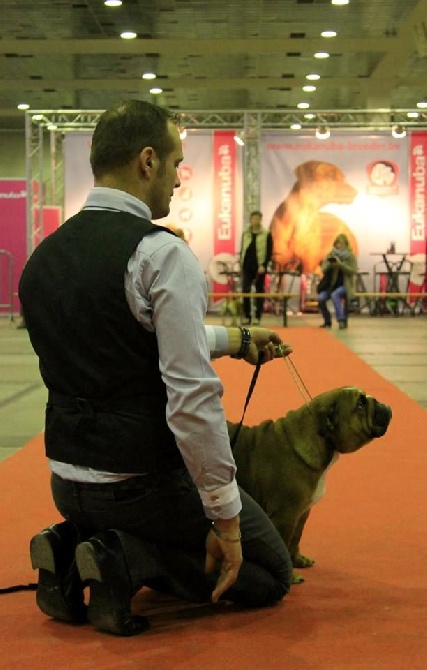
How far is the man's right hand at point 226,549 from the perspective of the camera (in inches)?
87.3

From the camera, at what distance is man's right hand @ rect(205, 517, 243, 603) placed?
7.27ft

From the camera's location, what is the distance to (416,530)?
348 cm

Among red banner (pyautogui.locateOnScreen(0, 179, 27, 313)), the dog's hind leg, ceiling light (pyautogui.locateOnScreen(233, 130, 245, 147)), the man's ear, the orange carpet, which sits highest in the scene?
ceiling light (pyautogui.locateOnScreen(233, 130, 245, 147))

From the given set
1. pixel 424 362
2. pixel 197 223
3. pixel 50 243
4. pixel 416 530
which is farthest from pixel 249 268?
pixel 50 243

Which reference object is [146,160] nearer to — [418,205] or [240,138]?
[240,138]

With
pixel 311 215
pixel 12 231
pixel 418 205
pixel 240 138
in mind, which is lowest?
pixel 12 231

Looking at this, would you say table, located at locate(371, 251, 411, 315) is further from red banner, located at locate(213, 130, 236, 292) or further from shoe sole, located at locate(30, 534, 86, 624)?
shoe sole, located at locate(30, 534, 86, 624)

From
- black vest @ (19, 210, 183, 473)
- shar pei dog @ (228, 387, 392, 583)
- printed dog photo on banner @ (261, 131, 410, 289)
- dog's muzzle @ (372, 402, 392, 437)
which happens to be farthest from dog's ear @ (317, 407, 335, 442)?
printed dog photo on banner @ (261, 131, 410, 289)

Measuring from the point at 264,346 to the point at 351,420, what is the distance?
0.31 meters

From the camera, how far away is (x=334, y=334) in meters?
14.1

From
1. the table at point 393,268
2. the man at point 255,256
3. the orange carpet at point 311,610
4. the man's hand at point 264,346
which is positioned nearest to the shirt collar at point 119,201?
the man's hand at point 264,346

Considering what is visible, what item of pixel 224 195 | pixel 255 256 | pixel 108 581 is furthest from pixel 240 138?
pixel 108 581

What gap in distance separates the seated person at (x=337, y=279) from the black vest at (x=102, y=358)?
13273 millimetres

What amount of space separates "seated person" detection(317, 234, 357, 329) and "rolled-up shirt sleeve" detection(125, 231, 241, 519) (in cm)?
1339
